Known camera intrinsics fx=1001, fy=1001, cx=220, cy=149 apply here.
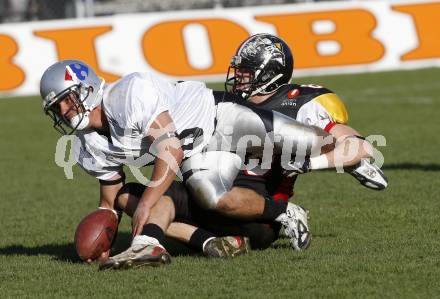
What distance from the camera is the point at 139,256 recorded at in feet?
17.8

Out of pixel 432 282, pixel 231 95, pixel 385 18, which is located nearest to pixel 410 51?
pixel 385 18

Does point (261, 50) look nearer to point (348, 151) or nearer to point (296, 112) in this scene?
point (296, 112)

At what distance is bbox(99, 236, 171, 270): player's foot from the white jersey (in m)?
0.52

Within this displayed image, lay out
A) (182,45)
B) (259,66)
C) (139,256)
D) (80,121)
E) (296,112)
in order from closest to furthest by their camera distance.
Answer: (139,256)
(80,121)
(296,112)
(259,66)
(182,45)

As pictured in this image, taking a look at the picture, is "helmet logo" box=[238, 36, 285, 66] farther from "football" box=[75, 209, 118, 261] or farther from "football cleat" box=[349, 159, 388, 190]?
"football" box=[75, 209, 118, 261]

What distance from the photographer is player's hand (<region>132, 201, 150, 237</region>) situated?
5527 mm

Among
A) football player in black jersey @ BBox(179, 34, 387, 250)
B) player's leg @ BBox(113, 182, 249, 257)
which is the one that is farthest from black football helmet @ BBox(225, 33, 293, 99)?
player's leg @ BBox(113, 182, 249, 257)

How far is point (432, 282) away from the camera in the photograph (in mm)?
4906

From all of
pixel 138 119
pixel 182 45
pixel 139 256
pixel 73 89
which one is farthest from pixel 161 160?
pixel 182 45

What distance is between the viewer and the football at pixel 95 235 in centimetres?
573

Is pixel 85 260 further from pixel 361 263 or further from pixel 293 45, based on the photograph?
pixel 293 45

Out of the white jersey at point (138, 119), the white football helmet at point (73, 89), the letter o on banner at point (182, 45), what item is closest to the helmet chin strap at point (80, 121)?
the white football helmet at point (73, 89)

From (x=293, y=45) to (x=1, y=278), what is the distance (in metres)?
11.7

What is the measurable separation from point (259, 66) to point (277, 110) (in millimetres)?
319
